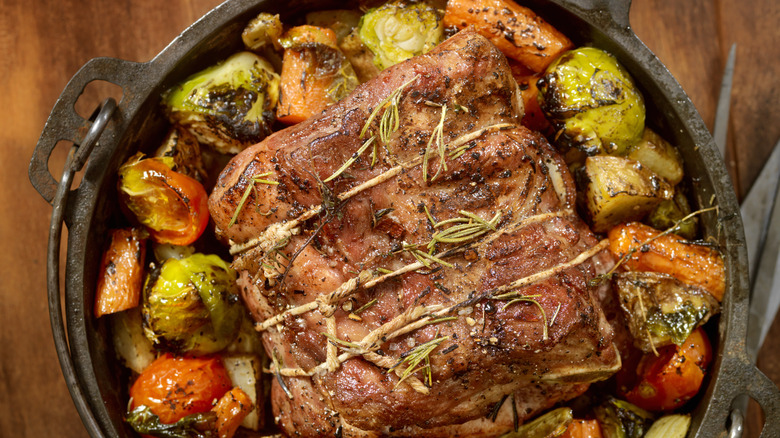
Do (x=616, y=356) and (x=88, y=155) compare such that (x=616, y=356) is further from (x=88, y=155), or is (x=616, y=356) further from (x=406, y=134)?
(x=88, y=155)

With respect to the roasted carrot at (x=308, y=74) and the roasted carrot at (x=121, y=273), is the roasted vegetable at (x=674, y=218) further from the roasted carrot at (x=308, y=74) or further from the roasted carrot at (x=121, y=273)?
the roasted carrot at (x=121, y=273)

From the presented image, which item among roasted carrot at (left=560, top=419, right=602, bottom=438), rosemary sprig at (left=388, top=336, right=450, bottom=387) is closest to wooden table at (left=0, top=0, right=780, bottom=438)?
roasted carrot at (left=560, top=419, right=602, bottom=438)

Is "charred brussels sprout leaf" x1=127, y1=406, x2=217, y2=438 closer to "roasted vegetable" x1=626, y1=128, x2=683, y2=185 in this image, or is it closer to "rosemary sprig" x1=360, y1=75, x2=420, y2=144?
"rosemary sprig" x1=360, y1=75, x2=420, y2=144

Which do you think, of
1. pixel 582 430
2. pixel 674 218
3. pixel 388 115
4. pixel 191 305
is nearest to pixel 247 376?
pixel 191 305

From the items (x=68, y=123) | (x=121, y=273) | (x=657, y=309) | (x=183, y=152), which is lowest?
(x=657, y=309)

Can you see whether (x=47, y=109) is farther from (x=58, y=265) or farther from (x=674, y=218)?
(x=674, y=218)

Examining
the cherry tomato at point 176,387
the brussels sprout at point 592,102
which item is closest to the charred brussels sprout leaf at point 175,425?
the cherry tomato at point 176,387

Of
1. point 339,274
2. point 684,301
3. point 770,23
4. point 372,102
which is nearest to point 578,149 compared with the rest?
point 684,301
